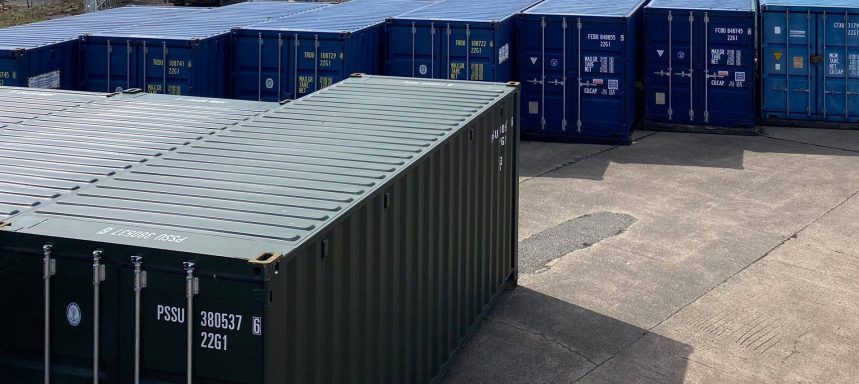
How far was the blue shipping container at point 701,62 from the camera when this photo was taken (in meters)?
23.4

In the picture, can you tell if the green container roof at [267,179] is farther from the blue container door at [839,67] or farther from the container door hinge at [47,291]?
the blue container door at [839,67]

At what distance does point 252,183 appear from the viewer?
9266 mm

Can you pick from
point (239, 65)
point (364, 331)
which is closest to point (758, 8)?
point (239, 65)

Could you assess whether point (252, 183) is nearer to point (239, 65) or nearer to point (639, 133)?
point (239, 65)

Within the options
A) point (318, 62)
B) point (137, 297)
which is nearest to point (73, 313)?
Answer: point (137, 297)

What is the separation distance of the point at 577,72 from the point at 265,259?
53.5 ft

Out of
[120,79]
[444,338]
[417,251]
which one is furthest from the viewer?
[120,79]

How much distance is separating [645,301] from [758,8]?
45.3ft

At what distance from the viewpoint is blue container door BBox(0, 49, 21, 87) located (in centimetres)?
1788

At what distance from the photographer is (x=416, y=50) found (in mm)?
22062

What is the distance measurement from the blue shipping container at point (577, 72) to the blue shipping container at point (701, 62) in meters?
0.80

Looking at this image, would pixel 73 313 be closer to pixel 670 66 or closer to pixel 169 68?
pixel 169 68

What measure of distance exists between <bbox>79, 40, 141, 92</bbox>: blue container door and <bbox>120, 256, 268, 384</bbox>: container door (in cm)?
1270

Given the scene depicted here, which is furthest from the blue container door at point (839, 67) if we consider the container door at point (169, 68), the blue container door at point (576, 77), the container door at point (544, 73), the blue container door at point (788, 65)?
the container door at point (169, 68)
